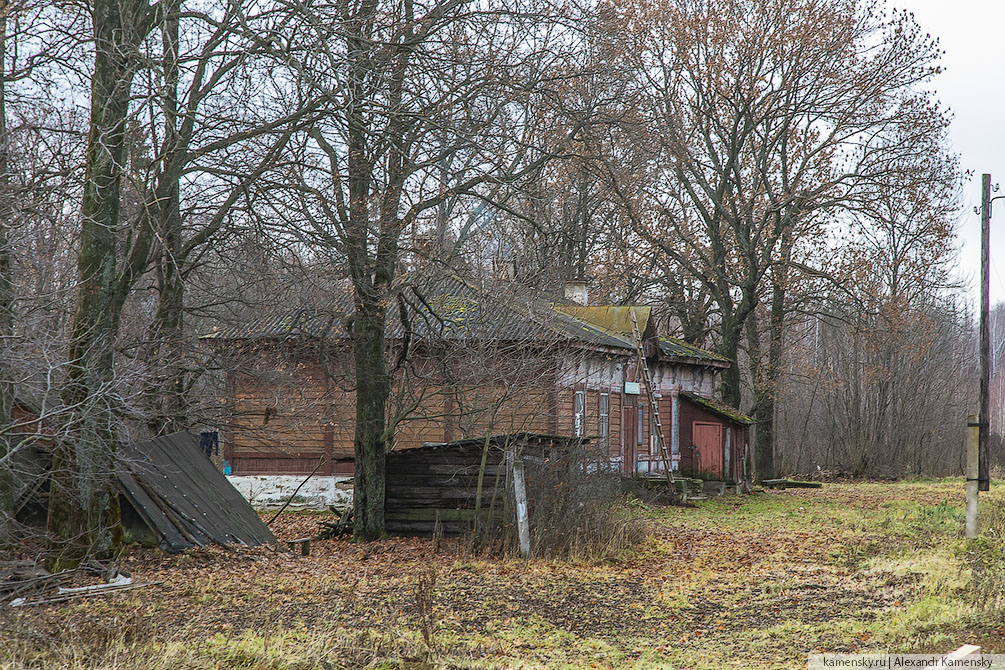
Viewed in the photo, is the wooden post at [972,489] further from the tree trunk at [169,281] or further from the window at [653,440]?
the window at [653,440]

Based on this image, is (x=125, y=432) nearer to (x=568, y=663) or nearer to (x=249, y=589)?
(x=249, y=589)

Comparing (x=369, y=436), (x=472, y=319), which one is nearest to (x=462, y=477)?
(x=369, y=436)

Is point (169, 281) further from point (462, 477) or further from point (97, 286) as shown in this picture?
point (462, 477)

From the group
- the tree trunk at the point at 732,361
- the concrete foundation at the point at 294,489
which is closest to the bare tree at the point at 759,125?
the tree trunk at the point at 732,361

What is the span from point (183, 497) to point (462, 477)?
466cm

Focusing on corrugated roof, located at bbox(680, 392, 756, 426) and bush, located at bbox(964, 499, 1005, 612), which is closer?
bush, located at bbox(964, 499, 1005, 612)

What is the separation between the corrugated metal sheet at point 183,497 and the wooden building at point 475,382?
166 centimetres

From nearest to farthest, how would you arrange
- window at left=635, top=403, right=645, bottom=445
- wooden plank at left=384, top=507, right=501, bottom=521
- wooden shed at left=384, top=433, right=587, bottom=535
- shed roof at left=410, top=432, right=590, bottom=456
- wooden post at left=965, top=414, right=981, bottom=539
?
wooden post at left=965, top=414, right=981, bottom=539 → wooden shed at left=384, top=433, right=587, bottom=535 → shed roof at left=410, top=432, right=590, bottom=456 → wooden plank at left=384, top=507, right=501, bottom=521 → window at left=635, top=403, right=645, bottom=445

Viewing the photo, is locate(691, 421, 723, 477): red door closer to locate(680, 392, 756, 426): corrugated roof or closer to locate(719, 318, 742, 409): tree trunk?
locate(680, 392, 756, 426): corrugated roof

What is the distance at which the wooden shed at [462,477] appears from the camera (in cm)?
1575

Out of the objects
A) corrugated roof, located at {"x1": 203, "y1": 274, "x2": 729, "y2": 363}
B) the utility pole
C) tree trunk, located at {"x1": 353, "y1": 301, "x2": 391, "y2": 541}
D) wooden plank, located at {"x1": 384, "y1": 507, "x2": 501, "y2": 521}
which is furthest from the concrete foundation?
the utility pole

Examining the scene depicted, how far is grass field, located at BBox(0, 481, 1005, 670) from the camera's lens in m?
8.11

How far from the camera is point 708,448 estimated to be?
32.1m

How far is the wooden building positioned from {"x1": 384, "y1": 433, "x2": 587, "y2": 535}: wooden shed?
63cm
